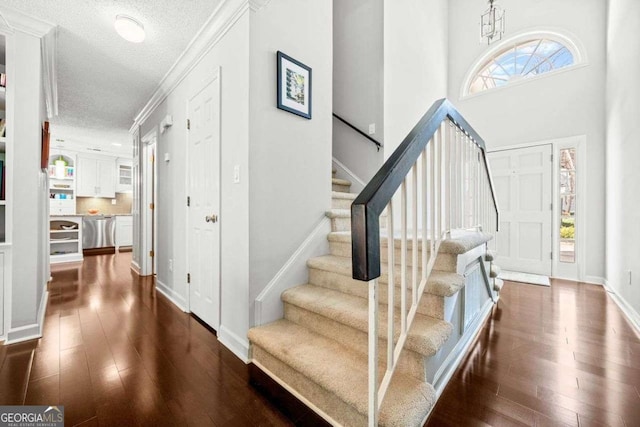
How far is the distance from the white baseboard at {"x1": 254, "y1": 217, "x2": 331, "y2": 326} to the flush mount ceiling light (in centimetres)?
213

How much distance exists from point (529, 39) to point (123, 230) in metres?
9.04

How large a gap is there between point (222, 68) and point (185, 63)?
0.86 meters

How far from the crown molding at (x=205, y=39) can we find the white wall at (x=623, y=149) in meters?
3.43

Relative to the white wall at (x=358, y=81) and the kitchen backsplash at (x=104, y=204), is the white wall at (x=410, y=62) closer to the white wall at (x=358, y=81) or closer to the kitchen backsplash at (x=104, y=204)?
the white wall at (x=358, y=81)

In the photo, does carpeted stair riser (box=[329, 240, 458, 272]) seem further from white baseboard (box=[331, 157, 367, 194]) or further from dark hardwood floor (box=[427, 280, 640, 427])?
white baseboard (box=[331, 157, 367, 194])

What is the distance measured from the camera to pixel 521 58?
4.47m

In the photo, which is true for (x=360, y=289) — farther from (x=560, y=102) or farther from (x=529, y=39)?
(x=529, y=39)

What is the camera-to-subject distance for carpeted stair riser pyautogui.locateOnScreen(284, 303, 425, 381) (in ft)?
4.20

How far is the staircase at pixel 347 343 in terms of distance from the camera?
1.17 m

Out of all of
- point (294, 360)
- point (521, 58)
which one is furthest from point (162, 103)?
point (521, 58)

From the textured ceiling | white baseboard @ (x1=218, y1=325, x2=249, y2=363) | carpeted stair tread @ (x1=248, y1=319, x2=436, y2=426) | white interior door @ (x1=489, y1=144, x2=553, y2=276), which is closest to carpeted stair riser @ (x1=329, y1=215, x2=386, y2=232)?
carpeted stair tread @ (x1=248, y1=319, x2=436, y2=426)

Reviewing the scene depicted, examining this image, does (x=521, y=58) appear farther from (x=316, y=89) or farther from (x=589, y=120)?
(x=316, y=89)

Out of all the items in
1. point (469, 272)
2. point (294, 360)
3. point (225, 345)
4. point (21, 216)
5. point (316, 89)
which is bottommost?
point (225, 345)

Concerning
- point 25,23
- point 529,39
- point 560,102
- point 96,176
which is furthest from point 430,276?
point 96,176
